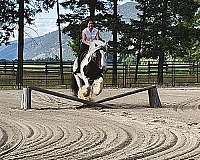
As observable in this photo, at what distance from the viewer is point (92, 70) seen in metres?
15.6

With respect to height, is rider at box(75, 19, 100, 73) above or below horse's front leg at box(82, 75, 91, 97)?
above

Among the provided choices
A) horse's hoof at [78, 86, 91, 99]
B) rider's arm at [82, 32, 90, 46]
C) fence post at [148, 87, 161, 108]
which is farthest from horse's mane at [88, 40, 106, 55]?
fence post at [148, 87, 161, 108]

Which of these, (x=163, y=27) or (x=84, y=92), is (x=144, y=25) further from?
(x=84, y=92)

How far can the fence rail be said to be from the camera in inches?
1217

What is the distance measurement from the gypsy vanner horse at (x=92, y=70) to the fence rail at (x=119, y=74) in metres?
14.3


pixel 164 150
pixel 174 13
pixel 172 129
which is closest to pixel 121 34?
pixel 174 13

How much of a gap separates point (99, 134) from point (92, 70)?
652cm

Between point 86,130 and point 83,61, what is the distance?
20.2 ft

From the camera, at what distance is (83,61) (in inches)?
619

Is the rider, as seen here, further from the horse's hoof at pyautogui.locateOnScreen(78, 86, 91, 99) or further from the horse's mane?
the horse's hoof at pyautogui.locateOnScreen(78, 86, 91, 99)

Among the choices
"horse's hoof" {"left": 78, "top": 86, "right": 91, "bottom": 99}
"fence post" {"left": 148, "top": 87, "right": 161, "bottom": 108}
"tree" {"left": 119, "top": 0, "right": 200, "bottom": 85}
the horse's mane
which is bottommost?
"fence post" {"left": 148, "top": 87, "right": 161, "bottom": 108}

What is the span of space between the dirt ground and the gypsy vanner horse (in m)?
1.84

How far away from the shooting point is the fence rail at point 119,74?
101ft

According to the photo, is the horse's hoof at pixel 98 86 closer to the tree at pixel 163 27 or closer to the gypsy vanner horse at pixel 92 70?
the gypsy vanner horse at pixel 92 70
